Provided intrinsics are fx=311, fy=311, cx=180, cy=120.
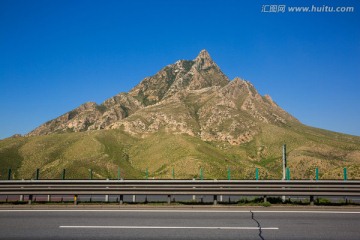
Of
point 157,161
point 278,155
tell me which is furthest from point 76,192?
point 278,155

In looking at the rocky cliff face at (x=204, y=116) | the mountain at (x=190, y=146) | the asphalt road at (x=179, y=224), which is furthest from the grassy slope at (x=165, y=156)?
the asphalt road at (x=179, y=224)

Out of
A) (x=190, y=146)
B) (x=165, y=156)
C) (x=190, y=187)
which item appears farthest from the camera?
(x=190, y=146)

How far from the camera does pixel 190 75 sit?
19275 centimetres

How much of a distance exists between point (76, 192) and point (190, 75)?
7129 inches

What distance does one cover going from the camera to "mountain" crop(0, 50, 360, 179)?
7175 centimetres

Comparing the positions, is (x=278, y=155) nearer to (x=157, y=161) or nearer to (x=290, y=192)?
(x=157, y=161)

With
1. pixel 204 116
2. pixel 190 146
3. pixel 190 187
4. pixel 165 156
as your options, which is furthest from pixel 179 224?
pixel 204 116

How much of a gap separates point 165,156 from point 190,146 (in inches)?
310

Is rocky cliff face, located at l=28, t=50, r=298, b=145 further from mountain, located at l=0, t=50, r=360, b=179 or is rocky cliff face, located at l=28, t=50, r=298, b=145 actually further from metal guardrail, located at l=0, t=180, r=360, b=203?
metal guardrail, located at l=0, t=180, r=360, b=203

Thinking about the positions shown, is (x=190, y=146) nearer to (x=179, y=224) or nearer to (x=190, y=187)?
(x=190, y=187)

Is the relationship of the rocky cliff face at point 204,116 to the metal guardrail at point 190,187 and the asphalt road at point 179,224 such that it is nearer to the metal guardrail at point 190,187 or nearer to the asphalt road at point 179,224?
the metal guardrail at point 190,187

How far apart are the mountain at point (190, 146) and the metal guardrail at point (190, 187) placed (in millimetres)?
43615

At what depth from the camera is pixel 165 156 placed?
3083 inches

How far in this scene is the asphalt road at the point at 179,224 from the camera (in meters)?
8.65
